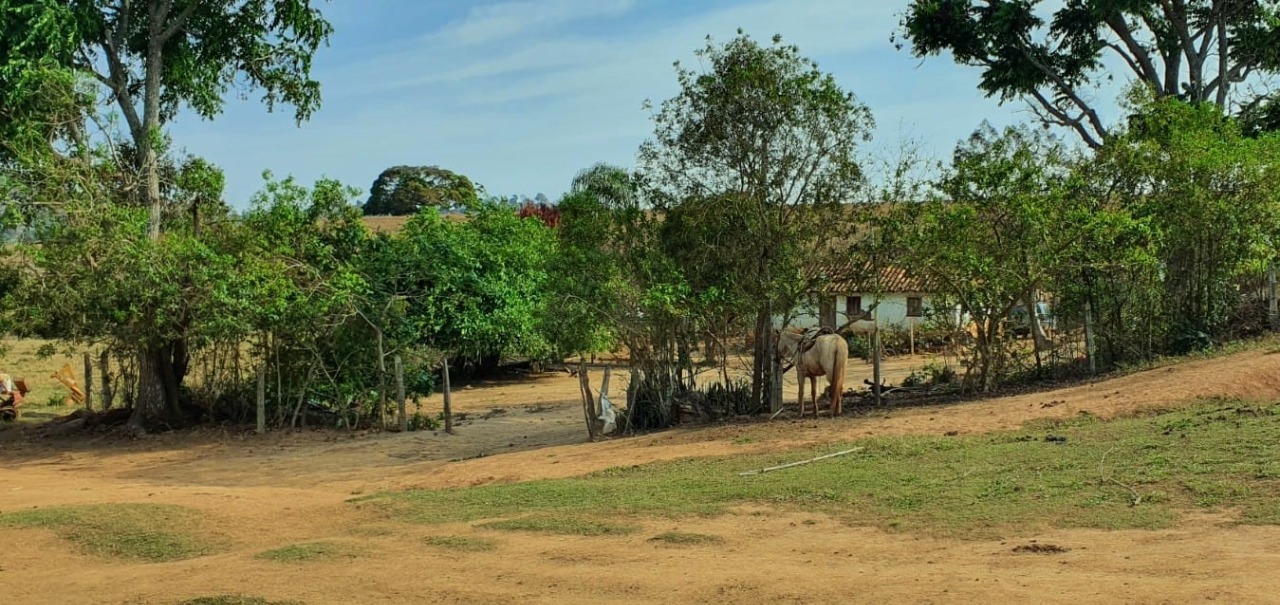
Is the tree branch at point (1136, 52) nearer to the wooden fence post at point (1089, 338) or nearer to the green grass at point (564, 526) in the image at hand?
the wooden fence post at point (1089, 338)

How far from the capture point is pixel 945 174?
54.4 feet

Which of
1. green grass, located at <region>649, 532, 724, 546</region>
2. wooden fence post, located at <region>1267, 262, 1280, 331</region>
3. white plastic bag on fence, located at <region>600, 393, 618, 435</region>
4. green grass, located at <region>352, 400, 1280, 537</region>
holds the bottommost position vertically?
green grass, located at <region>649, 532, 724, 546</region>

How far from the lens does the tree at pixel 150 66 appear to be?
18469 millimetres

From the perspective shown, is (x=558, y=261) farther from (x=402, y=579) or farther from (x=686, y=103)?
(x=402, y=579)

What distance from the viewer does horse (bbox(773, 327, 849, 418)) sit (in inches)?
604

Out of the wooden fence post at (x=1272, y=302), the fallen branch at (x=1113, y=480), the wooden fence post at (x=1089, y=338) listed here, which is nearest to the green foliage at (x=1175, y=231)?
the wooden fence post at (x=1089, y=338)

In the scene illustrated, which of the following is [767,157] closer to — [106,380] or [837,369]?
[837,369]

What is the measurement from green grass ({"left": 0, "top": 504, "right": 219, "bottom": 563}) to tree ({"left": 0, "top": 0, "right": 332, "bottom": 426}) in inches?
312

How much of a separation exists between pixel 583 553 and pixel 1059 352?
12.6m

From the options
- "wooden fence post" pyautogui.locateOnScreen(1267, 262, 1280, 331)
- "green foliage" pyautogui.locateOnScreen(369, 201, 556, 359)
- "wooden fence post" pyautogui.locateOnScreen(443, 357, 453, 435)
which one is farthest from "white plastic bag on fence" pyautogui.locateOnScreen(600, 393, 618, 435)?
"wooden fence post" pyautogui.locateOnScreen(1267, 262, 1280, 331)

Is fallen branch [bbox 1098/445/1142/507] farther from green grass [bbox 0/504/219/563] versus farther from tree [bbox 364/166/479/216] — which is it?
tree [bbox 364/166/479/216]

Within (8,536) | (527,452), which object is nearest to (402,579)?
(8,536)

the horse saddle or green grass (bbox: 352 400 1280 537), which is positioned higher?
the horse saddle

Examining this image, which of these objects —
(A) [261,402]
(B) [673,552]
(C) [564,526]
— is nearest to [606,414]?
(A) [261,402]
